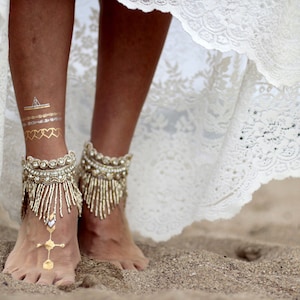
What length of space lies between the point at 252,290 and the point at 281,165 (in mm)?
422

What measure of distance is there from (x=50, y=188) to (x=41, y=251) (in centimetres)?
13

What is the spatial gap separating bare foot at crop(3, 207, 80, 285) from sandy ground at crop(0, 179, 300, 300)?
4 cm

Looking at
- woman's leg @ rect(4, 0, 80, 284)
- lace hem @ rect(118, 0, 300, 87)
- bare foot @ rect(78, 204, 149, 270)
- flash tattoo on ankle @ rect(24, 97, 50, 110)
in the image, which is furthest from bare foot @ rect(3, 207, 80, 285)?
lace hem @ rect(118, 0, 300, 87)

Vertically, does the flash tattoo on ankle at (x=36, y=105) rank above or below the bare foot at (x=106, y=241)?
above

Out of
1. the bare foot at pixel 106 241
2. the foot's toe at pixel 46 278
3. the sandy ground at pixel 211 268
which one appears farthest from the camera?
the bare foot at pixel 106 241

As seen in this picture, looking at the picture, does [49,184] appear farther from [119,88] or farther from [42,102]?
[119,88]

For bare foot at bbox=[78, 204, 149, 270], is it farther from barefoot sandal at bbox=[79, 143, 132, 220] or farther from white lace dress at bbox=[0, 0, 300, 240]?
white lace dress at bbox=[0, 0, 300, 240]

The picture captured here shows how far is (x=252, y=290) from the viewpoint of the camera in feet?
4.61

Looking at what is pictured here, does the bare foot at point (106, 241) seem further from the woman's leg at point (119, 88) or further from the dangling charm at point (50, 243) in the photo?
the dangling charm at point (50, 243)

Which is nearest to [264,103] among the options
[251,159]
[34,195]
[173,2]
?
[251,159]

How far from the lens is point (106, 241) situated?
1733mm

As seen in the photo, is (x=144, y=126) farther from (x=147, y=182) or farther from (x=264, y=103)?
(x=264, y=103)

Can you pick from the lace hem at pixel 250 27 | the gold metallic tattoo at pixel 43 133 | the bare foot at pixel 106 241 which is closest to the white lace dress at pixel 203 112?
the lace hem at pixel 250 27

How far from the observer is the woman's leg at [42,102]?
1497 mm
